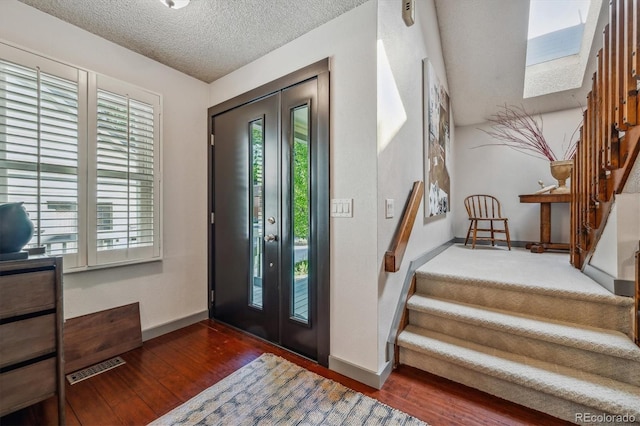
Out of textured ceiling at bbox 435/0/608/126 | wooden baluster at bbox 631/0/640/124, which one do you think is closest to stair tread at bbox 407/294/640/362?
wooden baluster at bbox 631/0/640/124

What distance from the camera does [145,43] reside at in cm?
219

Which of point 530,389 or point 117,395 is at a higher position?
point 530,389

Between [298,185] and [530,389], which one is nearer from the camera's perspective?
[530,389]

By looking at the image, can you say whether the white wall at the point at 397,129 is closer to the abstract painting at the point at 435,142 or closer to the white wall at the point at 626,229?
the abstract painting at the point at 435,142

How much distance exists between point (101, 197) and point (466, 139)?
15.8 feet

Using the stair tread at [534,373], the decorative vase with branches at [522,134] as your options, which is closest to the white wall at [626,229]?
the stair tread at [534,373]

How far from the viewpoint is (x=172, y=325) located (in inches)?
98.5

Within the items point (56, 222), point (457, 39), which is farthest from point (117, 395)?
point (457, 39)

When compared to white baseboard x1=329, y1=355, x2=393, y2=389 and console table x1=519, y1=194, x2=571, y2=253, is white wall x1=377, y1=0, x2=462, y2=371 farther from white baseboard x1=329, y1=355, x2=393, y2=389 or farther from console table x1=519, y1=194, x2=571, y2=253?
console table x1=519, y1=194, x2=571, y2=253

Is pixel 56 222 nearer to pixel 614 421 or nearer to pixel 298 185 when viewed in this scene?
pixel 298 185

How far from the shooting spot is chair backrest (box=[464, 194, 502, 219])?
404cm

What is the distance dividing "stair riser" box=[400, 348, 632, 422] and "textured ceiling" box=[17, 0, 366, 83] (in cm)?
251

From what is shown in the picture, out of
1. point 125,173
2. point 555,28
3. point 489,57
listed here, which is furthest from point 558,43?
point 125,173

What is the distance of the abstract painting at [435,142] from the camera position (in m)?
2.70
